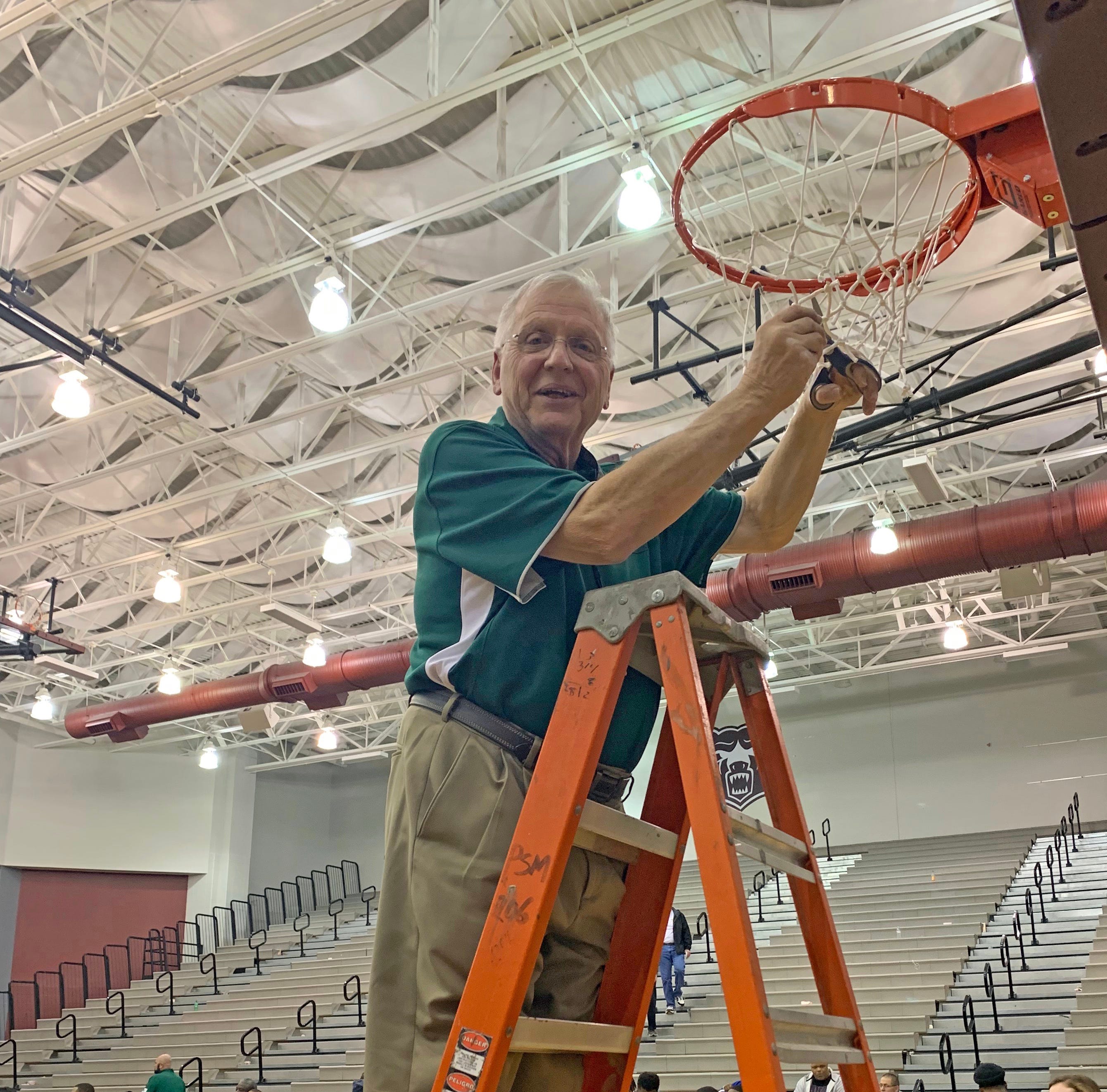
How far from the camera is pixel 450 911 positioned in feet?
6.12

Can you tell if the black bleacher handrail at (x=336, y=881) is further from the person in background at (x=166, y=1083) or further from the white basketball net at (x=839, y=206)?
the white basketball net at (x=839, y=206)

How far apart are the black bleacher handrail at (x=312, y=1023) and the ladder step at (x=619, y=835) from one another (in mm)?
16338

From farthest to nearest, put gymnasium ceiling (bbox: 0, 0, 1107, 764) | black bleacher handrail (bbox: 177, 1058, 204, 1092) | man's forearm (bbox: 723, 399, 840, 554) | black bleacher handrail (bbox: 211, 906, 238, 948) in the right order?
black bleacher handrail (bbox: 211, 906, 238, 948)
black bleacher handrail (bbox: 177, 1058, 204, 1092)
gymnasium ceiling (bbox: 0, 0, 1107, 764)
man's forearm (bbox: 723, 399, 840, 554)

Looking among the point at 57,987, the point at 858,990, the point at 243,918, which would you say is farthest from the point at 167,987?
the point at 858,990

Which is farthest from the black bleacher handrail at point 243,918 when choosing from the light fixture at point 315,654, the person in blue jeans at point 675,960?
the person in blue jeans at point 675,960

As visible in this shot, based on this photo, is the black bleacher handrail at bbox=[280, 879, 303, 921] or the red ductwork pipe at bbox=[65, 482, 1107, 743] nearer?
the red ductwork pipe at bbox=[65, 482, 1107, 743]

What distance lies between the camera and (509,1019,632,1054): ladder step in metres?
1.68

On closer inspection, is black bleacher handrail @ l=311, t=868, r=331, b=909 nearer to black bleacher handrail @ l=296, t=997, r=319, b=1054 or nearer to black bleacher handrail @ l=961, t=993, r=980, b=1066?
black bleacher handrail @ l=296, t=997, r=319, b=1054

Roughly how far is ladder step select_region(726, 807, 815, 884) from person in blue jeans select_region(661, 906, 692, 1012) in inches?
519

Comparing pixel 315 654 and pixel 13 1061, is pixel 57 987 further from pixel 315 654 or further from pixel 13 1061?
pixel 315 654

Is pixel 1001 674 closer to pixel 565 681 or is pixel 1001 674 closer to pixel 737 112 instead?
pixel 737 112

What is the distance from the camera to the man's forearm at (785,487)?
8.17ft

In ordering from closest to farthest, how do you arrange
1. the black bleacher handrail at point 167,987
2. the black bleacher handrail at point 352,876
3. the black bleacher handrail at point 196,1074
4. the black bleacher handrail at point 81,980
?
the black bleacher handrail at point 196,1074
the black bleacher handrail at point 167,987
the black bleacher handrail at point 81,980
the black bleacher handrail at point 352,876

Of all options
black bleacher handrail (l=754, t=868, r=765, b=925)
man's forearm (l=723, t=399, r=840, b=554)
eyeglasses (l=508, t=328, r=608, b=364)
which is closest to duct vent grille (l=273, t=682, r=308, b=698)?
black bleacher handrail (l=754, t=868, r=765, b=925)
